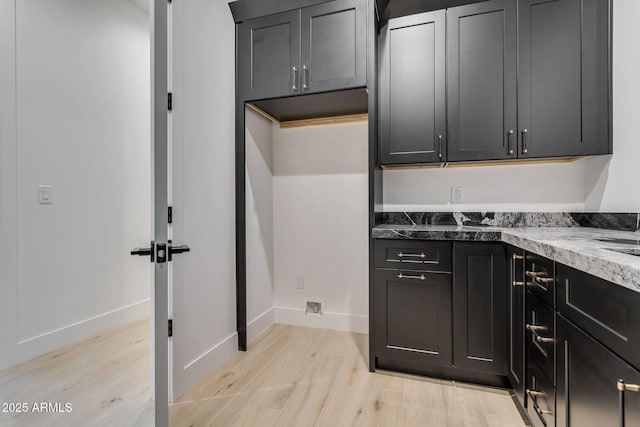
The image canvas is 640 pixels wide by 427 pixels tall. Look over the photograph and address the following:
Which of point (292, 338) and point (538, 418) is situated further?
point (292, 338)

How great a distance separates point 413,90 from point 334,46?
23.9 inches

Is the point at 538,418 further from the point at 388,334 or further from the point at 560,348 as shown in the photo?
the point at 388,334

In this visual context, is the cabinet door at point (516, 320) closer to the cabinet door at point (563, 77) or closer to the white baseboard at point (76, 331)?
the cabinet door at point (563, 77)

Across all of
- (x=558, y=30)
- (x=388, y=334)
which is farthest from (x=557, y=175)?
(x=388, y=334)

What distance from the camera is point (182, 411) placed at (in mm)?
1595

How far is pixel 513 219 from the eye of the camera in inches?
86.3

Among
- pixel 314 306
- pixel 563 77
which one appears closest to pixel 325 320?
pixel 314 306

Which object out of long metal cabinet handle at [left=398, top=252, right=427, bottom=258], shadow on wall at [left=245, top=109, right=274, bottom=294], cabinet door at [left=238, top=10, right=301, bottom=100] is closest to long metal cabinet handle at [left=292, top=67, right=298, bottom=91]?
cabinet door at [left=238, top=10, right=301, bottom=100]

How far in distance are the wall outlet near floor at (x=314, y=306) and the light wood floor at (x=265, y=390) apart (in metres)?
0.17

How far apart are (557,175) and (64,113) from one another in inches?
107

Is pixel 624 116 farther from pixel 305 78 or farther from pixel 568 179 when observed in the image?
pixel 305 78

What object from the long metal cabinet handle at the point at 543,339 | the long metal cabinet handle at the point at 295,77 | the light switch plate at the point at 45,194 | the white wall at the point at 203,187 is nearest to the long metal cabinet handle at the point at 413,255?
the long metal cabinet handle at the point at 543,339

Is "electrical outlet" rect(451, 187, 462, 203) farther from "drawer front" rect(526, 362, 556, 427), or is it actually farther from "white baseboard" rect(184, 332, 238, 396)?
"white baseboard" rect(184, 332, 238, 396)

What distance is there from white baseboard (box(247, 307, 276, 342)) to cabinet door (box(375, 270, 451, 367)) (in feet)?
3.40
